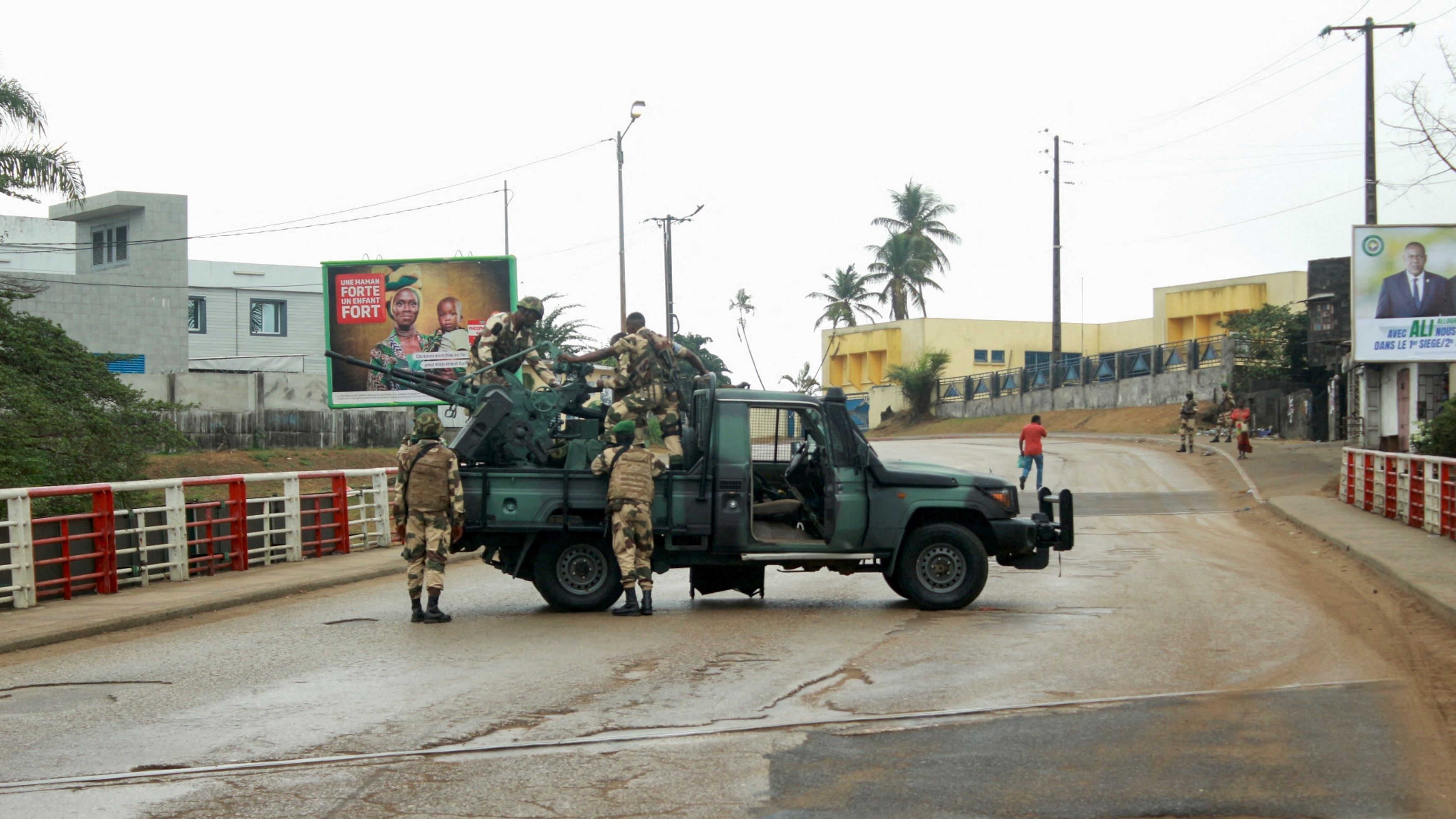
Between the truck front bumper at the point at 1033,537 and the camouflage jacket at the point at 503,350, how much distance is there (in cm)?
439

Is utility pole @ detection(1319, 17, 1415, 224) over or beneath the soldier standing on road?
over

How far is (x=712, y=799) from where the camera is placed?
551cm

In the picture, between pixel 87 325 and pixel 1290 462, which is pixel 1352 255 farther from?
pixel 87 325

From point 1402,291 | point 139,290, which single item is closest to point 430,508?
point 1402,291

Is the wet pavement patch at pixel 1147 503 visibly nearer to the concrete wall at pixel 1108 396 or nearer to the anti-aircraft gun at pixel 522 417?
the anti-aircraft gun at pixel 522 417

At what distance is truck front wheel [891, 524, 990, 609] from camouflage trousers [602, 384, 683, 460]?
2.23 meters

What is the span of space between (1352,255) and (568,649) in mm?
25006

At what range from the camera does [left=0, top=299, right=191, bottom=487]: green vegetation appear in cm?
1802

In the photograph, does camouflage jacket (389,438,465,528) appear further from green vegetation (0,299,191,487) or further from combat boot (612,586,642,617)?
green vegetation (0,299,191,487)

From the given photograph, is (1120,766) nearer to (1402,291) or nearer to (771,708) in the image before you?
(771,708)

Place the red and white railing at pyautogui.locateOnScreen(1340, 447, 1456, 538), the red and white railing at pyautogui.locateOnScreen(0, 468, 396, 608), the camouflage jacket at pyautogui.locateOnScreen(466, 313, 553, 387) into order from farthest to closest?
the red and white railing at pyautogui.locateOnScreen(1340, 447, 1456, 538) < the camouflage jacket at pyautogui.locateOnScreen(466, 313, 553, 387) < the red and white railing at pyautogui.locateOnScreen(0, 468, 396, 608)

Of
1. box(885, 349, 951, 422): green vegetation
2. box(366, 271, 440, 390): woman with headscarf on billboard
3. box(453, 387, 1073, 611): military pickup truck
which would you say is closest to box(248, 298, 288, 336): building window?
box(885, 349, 951, 422): green vegetation

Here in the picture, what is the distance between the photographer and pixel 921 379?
67.2 m

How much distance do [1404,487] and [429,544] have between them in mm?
14708
